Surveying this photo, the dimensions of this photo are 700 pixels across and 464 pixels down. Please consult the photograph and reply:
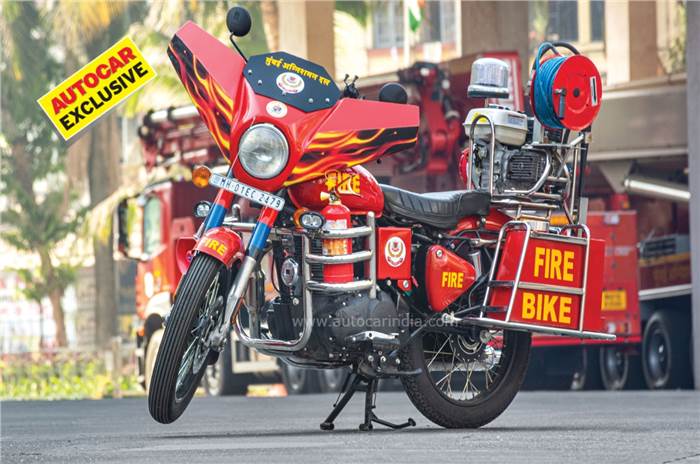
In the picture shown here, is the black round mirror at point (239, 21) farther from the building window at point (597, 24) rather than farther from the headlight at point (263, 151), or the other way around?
the building window at point (597, 24)

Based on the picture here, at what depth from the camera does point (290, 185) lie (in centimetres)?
867

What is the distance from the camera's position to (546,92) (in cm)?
956

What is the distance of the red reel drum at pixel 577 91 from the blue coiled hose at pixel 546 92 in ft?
0.07

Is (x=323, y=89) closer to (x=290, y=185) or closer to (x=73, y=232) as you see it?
(x=290, y=185)

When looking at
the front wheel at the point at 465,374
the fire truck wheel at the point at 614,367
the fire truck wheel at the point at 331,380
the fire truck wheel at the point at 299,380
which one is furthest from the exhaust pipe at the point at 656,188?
the front wheel at the point at 465,374

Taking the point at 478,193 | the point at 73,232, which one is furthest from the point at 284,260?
the point at 73,232

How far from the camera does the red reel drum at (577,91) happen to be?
9562 mm

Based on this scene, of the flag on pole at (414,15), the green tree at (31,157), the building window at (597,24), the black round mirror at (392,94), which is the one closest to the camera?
the black round mirror at (392,94)

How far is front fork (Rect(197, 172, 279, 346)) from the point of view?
27.4 feet

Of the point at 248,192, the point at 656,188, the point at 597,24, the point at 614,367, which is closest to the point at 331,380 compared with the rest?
the point at 614,367

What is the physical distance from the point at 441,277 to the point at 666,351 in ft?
38.7

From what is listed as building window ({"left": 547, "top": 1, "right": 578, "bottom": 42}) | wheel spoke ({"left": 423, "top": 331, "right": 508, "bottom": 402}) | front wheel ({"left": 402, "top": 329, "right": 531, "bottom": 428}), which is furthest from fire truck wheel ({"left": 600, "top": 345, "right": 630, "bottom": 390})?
building window ({"left": 547, "top": 1, "right": 578, "bottom": 42})

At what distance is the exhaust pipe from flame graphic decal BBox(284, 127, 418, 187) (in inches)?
512

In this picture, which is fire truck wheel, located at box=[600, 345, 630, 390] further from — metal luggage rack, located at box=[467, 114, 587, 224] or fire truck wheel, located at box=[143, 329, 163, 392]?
metal luggage rack, located at box=[467, 114, 587, 224]
